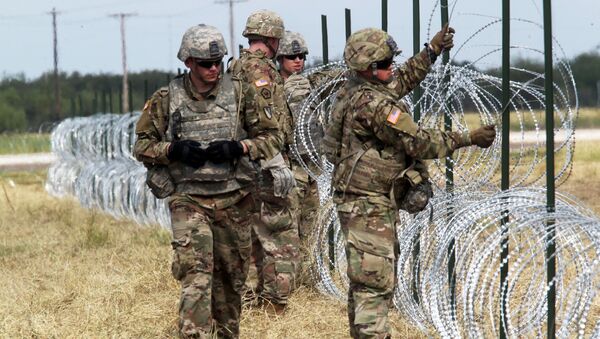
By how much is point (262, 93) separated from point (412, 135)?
111cm

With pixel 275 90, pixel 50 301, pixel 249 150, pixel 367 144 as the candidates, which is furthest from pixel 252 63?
pixel 50 301

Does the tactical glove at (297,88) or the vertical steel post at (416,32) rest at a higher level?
the vertical steel post at (416,32)

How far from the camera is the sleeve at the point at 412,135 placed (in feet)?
18.5

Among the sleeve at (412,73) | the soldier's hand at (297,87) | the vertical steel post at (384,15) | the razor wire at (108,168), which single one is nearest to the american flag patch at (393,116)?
the sleeve at (412,73)

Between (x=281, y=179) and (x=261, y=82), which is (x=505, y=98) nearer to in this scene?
(x=261, y=82)

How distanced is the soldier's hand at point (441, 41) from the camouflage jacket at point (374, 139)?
0.35 meters

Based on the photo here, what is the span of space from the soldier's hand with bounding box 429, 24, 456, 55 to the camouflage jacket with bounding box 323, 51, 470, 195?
347 mm

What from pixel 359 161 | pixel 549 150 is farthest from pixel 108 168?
pixel 549 150

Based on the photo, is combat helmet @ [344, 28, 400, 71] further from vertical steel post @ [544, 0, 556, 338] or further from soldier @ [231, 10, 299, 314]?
soldier @ [231, 10, 299, 314]

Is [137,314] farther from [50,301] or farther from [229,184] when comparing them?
[229,184]

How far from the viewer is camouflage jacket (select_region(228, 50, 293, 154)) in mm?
6340

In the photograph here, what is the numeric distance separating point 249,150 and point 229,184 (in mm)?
207

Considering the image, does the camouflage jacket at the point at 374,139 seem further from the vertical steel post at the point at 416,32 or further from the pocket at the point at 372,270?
the vertical steel post at the point at 416,32

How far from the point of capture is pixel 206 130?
246 inches
